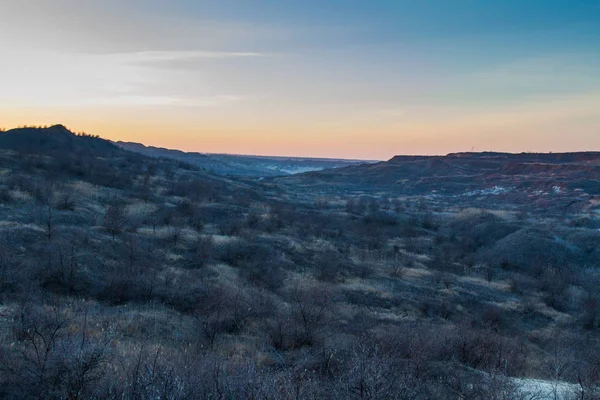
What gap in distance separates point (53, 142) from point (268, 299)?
51.3 meters

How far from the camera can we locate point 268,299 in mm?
15047

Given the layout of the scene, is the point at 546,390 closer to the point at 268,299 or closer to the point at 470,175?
the point at 268,299

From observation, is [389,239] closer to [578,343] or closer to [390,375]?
[578,343]

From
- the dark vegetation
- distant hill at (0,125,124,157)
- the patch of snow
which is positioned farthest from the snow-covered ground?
the patch of snow

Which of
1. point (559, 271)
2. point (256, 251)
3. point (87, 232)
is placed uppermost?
point (87, 232)

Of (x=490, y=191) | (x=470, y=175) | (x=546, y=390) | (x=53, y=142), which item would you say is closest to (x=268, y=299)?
(x=546, y=390)

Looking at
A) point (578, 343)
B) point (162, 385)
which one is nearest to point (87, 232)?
point (162, 385)

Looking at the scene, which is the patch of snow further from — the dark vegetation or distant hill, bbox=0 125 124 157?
distant hill, bbox=0 125 124 157

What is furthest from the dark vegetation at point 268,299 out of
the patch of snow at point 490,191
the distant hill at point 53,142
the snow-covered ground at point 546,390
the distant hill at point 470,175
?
the distant hill at point 470,175

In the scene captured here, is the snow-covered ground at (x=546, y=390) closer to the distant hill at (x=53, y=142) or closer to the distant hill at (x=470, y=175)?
the distant hill at (x=53, y=142)

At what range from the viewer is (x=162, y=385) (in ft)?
17.9

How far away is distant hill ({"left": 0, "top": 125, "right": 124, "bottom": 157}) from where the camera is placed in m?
50.2

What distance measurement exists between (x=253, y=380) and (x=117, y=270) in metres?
10.9

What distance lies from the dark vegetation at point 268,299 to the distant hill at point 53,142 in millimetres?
11537
